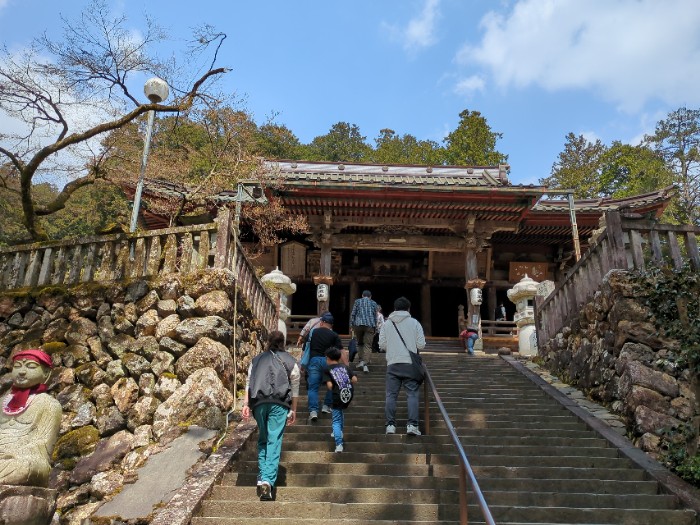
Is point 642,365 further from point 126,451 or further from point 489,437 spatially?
point 126,451

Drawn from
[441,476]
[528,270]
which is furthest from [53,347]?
[528,270]

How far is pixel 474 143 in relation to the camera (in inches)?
1072

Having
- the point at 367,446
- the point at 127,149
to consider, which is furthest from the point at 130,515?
the point at 127,149

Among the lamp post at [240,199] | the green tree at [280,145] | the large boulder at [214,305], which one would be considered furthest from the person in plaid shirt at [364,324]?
the green tree at [280,145]

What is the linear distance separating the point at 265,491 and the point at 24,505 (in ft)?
5.83

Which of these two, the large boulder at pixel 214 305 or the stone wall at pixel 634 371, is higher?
the large boulder at pixel 214 305

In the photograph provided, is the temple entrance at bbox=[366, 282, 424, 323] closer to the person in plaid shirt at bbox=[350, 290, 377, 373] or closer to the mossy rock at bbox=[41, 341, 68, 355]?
the person in plaid shirt at bbox=[350, 290, 377, 373]

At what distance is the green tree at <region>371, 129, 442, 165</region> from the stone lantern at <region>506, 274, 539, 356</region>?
713 inches

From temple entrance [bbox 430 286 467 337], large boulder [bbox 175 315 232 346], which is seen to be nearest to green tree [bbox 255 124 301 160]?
temple entrance [bbox 430 286 467 337]

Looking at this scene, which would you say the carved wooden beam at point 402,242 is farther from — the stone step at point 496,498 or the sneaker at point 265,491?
the sneaker at point 265,491

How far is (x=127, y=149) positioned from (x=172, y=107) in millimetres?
2475

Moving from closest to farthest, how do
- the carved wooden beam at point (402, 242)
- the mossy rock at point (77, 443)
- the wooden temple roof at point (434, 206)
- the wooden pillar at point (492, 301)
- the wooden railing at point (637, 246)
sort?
the mossy rock at point (77, 443) < the wooden railing at point (637, 246) < the wooden temple roof at point (434, 206) < the carved wooden beam at point (402, 242) < the wooden pillar at point (492, 301)

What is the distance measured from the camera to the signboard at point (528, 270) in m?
15.5

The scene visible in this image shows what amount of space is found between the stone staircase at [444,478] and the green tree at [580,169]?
76.0 ft
